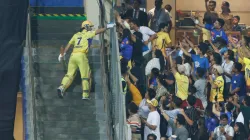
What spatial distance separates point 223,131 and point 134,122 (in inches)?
69.9

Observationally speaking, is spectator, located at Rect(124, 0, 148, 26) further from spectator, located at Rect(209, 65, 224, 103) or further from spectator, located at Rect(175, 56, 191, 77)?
spectator, located at Rect(209, 65, 224, 103)

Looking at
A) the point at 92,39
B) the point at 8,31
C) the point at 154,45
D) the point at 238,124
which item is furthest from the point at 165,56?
the point at 8,31

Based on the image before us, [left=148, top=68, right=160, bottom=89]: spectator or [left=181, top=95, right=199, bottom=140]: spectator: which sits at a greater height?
[left=148, top=68, right=160, bottom=89]: spectator

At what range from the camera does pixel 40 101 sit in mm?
21328

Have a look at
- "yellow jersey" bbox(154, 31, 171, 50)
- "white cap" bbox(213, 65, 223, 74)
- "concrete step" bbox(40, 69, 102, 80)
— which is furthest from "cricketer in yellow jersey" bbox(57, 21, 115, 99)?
"white cap" bbox(213, 65, 223, 74)

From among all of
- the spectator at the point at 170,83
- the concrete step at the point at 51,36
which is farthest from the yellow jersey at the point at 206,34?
the concrete step at the point at 51,36

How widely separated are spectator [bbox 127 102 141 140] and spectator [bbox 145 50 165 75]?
237cm

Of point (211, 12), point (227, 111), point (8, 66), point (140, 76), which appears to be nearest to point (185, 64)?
point (140, 76)

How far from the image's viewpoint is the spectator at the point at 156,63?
2303 centimetres

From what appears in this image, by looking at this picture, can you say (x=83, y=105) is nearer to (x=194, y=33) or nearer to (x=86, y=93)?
(x=86, y=93)

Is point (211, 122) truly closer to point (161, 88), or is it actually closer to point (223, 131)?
point (223, 131)

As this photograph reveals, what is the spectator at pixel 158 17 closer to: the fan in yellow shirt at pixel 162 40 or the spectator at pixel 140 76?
the fan in yellow shirt at pixel 162 40

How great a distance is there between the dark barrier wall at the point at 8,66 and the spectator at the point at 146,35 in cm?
572

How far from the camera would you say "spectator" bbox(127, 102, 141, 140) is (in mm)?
20547
